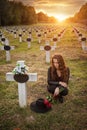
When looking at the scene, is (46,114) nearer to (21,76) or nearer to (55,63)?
(21,76)

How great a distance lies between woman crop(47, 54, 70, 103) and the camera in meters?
6.68

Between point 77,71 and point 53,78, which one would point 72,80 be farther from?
point 53,78

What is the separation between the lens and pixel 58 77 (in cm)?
688

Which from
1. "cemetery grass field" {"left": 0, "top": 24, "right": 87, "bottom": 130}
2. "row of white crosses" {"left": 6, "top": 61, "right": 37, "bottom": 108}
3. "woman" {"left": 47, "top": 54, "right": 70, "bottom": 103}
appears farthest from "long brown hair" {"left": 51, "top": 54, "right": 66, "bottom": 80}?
"cemetery grass field" {"left": 0, "top": 24, "right": 87, "bottom": 130}

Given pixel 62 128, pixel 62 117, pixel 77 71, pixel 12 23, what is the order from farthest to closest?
1. pixel 12 23
2. pixel 77 71
3. pixel 62 117
4. pixel 62 128

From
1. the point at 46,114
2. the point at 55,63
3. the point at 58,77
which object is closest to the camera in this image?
the point at 46,114

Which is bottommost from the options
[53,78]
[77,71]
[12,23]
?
[12,23]

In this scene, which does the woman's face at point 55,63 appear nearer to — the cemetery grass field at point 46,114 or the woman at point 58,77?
the woman at point 58,77

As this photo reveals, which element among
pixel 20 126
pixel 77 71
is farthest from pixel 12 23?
pixel 20 126

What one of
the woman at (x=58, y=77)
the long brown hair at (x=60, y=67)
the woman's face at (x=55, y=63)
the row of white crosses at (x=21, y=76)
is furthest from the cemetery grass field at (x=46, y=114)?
the woman's face at (x=55, y=63)

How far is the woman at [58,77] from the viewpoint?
21.9 feet

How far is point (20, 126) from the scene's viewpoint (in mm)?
5793

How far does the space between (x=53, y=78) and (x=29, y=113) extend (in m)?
1.07

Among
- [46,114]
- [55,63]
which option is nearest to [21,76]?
[55,63]
